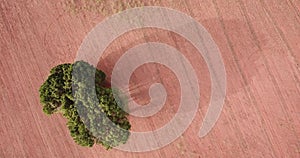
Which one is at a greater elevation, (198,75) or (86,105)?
(86,105)

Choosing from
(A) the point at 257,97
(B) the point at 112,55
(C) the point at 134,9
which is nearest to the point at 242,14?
(A) the point at 257,97

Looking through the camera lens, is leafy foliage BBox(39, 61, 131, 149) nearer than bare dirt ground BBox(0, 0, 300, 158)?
Yes

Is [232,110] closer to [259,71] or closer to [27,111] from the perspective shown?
[259,71]

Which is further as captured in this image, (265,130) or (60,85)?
(265,130)

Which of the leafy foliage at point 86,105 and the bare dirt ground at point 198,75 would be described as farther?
the bare dirt ground at point 198,75

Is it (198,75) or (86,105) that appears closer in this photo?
(86,105)
